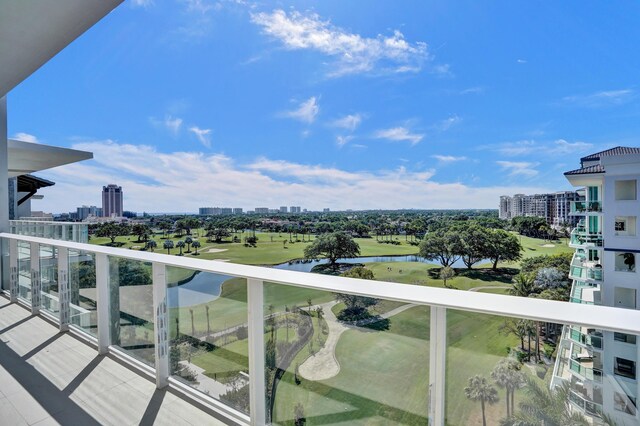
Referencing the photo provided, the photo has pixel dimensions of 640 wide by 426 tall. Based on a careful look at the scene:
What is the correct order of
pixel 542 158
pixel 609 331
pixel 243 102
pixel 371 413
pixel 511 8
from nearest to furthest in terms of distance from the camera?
1. pixel 609 331
2. pixel 371 413
3. pixel 511 8
4. pixel 243 102
5. pixel 542 158

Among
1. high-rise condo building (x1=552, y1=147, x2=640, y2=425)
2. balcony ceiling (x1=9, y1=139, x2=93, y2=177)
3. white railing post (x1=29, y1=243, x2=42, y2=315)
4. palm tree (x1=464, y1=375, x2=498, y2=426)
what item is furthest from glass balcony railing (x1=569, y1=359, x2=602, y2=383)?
balcony ceiling (x1=9, y1=139, x2=93, y2=177)

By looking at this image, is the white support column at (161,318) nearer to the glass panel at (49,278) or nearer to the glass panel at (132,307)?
the glass panel at (132,307)

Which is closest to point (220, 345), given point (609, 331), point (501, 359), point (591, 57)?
point (501, 359)

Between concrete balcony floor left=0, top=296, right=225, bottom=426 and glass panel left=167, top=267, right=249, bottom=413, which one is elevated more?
glass panel left=167, top=267, right=249, bottom=413

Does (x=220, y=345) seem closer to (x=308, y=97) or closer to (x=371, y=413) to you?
(x=371, y=413)

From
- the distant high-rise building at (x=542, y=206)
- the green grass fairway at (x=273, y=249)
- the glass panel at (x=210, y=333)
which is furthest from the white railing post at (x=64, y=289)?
the distant high-rise building at (x=542, y=206)

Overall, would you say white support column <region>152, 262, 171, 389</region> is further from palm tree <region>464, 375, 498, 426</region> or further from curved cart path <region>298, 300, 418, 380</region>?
palm tree <region>464, 375, 498, 426</region>
